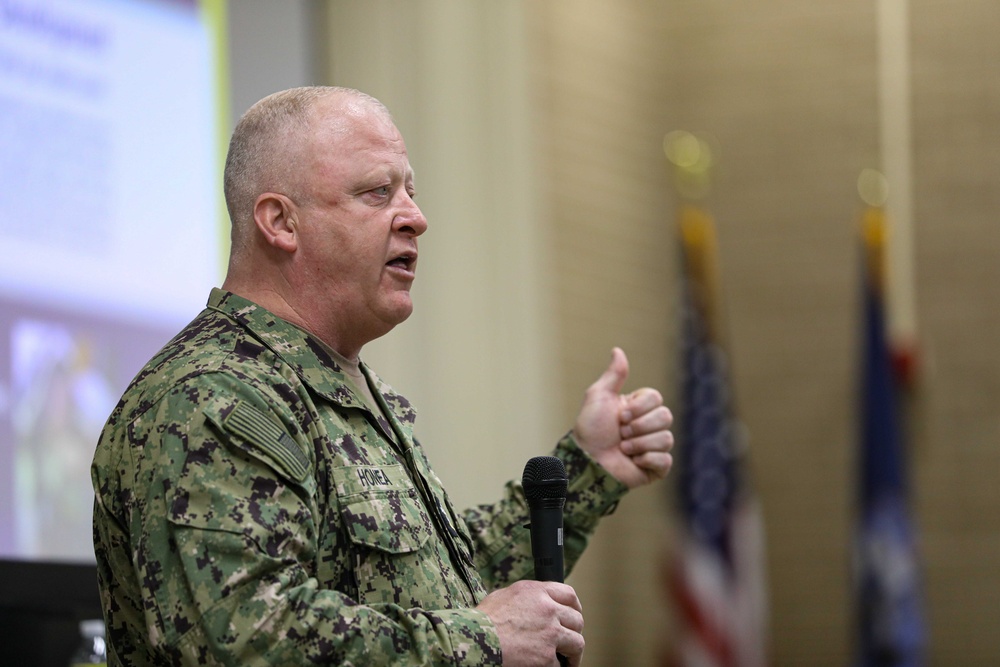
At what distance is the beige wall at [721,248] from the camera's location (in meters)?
5.16

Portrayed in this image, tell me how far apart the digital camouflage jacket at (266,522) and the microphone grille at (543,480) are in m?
0.16

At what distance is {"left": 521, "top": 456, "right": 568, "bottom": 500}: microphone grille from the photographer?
5.71 feet

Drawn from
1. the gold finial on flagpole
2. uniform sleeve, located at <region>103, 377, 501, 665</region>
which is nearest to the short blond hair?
uniform sleeve, located at <region>103, 377, 501, 665</region>

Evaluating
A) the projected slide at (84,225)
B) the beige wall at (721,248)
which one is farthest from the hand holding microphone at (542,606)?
the beige wall at (721,248)

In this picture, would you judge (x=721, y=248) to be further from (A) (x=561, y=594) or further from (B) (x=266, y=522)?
(B) (x=266, y=522)

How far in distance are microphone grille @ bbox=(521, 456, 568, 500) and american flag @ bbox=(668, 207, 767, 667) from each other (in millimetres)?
4211

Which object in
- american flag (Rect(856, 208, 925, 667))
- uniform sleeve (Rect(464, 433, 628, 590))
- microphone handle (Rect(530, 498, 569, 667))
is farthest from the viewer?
american flag (Rect(856, 208, 925, 667))

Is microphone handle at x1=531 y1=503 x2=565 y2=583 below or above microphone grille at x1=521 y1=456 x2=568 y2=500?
below

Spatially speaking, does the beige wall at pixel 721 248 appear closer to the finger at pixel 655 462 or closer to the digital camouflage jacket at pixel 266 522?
the finger at pixel 655 462

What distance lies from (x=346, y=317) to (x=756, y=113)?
5.17 meters

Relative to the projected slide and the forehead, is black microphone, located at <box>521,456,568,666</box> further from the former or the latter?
the projected slide

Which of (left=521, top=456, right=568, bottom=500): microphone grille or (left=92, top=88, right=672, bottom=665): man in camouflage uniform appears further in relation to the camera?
(left=521, top=456, right=568, bottom=500): microphone grille

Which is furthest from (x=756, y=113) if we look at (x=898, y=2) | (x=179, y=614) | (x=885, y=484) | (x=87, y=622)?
(x=179, y=614)

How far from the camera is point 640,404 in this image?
2.20 metres
